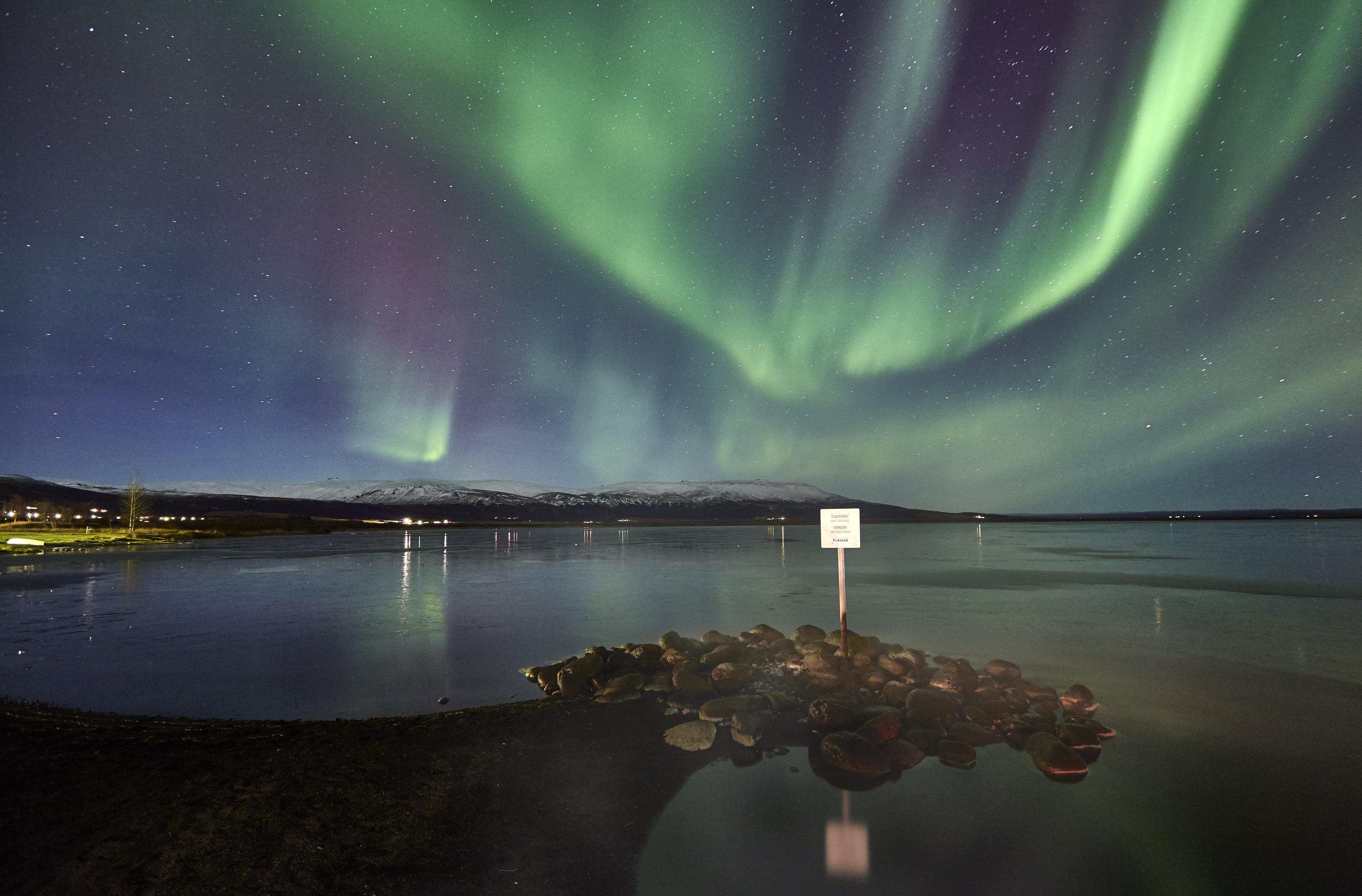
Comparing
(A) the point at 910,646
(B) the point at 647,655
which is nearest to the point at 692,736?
(B) the point at 647,655

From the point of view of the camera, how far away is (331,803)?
6.45 meters

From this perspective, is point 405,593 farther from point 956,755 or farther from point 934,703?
point 956,755

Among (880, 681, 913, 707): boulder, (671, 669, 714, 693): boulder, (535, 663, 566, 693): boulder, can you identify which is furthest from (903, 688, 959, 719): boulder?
(535, 663, 566, 693): boulder

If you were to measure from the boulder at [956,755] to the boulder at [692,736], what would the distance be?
320 centimetres

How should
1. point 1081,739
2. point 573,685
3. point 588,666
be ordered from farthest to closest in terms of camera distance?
1. point 588,666
2. point 573,685
3. point 1081,739

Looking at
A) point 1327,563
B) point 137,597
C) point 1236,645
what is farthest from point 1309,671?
point 1327,563

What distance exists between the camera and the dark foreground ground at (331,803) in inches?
206

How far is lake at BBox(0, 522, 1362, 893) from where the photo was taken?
19.7 ft

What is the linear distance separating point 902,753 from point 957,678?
12.1 feet

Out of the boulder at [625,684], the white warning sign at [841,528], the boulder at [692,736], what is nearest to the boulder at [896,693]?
the white warning sign at [841,528]

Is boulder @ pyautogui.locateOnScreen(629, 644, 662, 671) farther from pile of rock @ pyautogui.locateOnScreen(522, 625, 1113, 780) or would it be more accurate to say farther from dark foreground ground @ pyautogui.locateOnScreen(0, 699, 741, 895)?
dark foreground ground @ pyautogui.locateOnScreen(0, 699, 741, 895)

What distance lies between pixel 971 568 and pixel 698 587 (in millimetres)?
23268

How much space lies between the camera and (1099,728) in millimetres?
9555

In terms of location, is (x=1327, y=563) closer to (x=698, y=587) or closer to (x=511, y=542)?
(x=698, y=587)
